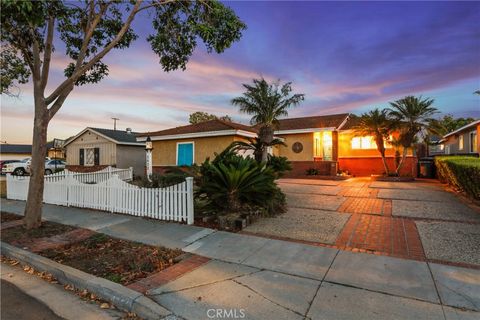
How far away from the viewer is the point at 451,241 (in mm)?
5129

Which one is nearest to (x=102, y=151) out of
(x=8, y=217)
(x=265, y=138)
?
(x=8, y=217)

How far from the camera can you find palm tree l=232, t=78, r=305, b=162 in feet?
39.9

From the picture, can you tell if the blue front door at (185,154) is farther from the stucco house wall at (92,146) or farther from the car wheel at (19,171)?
the car wheel at (19,171)

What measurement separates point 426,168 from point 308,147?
7664 millimetres

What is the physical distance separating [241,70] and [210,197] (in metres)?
8.88

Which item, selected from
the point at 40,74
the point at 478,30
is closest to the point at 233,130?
the point at 40,74

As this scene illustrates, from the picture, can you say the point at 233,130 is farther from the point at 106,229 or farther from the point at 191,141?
the point at 106,229

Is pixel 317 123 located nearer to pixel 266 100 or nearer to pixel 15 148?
pixel 266 100

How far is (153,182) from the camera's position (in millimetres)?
8008

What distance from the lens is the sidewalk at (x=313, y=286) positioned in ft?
9.78

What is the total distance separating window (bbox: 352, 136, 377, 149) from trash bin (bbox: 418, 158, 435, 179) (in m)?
3.06

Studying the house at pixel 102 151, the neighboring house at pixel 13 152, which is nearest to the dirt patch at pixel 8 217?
the house at pixel 102 151

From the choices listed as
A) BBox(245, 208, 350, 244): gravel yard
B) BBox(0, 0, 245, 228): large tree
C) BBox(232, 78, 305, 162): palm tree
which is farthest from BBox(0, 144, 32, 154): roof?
BBox(245, 208, 350, 244): gravel yard

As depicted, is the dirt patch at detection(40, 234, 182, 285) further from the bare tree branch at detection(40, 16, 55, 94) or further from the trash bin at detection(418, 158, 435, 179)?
the trash bin at detection(418, 158, 435, 179)
